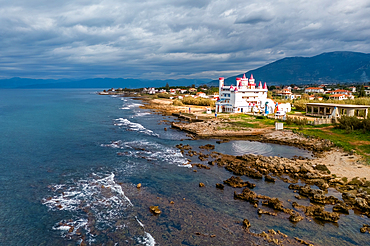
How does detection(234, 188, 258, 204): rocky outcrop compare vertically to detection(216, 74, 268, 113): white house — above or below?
below

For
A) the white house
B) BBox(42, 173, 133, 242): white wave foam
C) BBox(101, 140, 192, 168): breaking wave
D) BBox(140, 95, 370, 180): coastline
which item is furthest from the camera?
the white house

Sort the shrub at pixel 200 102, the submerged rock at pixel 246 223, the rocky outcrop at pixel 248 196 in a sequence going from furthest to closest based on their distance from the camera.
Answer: the shrub at pixel 200 102 < the rocky outcrop at pixel 248 196 < the submerged rock at pixel 246 223

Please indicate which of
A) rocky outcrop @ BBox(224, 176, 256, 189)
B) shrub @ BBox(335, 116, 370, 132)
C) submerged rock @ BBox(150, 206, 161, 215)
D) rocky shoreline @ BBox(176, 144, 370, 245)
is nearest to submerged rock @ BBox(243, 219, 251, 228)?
rocky shoreline @ BBox(176, 144, 370, 245)

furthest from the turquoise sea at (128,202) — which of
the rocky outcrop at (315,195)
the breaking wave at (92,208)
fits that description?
the rocky outcrop at (315,195)

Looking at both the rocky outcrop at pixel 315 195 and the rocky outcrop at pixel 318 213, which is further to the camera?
the rocky outcrop at pixel 315 195

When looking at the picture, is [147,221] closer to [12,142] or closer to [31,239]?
[31,239]

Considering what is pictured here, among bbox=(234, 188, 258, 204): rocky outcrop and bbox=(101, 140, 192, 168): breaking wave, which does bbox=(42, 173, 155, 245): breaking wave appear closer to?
bbox=(101, 140, 192, 168): breaking wave

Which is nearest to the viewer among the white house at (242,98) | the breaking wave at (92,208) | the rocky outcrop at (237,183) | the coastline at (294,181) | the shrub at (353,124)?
the breaking wave at (92,208)

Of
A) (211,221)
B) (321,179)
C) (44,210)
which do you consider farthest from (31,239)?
(321,179)

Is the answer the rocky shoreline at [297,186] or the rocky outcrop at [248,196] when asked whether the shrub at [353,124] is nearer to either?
the rocky shoreline at [297,186]
